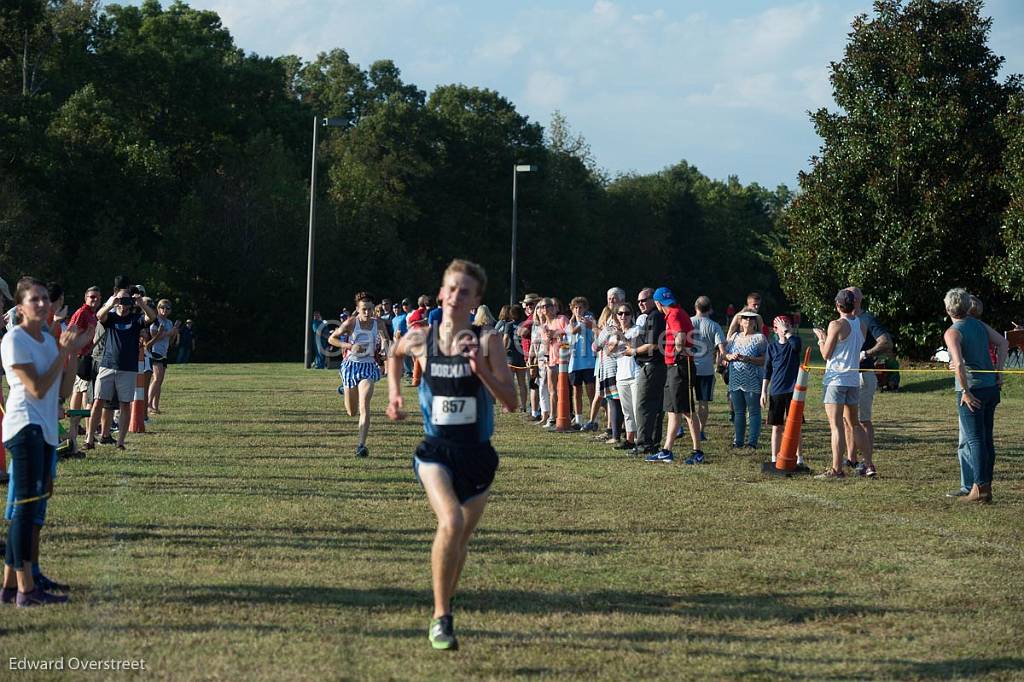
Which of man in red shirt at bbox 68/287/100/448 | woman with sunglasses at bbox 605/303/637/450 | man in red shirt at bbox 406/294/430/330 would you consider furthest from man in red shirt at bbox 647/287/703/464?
man in red shirt at bbox 406/294/430/330

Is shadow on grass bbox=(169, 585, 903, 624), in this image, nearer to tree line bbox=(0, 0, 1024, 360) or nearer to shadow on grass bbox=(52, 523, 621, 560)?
shadow on grass bbox=(52, 523, 621, 560)

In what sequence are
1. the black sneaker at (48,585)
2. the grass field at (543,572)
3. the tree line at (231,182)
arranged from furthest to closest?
the tree line at (231,182)
the black sneaker at (48,585)
the grass field at (543,572)

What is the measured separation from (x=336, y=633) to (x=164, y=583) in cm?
169

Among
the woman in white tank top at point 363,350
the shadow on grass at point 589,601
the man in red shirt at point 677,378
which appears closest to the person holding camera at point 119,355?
the woman in white tank top at point 363,350

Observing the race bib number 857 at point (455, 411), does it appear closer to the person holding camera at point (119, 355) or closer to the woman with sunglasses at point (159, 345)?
the person holding camera at point (119, 355)

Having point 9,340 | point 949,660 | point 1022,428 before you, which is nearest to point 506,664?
point 949,660

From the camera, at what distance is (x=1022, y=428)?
20.7 metres

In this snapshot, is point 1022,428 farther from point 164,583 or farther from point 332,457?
point 164,583

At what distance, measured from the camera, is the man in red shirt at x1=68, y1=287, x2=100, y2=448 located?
14127 millimetres

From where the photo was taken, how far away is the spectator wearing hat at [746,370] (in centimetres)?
1691

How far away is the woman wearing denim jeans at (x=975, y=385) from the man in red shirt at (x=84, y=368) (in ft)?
28.2

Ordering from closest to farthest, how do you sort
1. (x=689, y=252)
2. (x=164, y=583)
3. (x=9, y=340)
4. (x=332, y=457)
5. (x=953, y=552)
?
1. (x=9, y=340)
2. (x=164, y=583)
3. (x=953, y=552)
4. (x=332, y=457)
5. (x=689, y=252)

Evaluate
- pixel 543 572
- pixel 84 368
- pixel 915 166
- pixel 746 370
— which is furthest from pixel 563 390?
pixel 915 166

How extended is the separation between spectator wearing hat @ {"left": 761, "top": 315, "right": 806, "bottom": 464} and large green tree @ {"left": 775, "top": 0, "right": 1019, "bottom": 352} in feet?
61.1
